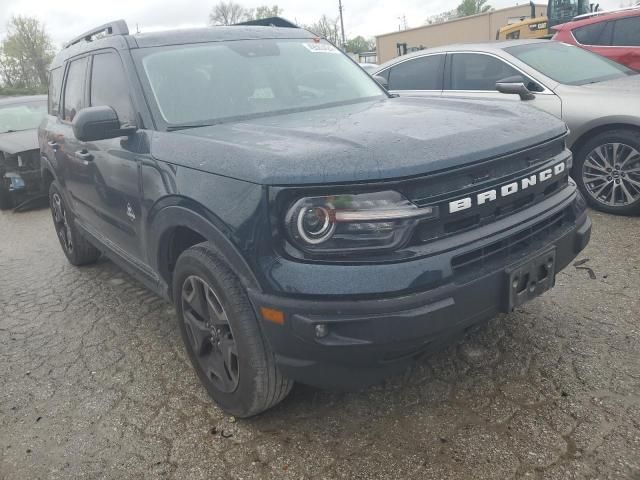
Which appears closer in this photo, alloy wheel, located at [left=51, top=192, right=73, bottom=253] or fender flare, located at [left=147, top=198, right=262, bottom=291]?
fender flare, located at [left=147, top=198, right=262, bottom=291]

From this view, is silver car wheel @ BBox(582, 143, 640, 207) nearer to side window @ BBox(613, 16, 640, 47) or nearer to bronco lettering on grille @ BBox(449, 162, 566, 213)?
bronco lettering on grille @ BBox(449, 162, 566, 213)

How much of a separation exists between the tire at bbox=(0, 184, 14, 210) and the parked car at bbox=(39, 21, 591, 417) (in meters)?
5.27

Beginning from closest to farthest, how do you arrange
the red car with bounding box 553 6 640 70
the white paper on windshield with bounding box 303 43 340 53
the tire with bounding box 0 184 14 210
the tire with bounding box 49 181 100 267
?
the white paper on windshield with bounding box 303 43 340 53
the tire with bounding box 49 181 100 267
the red car with bounding box 553 6 640 70
the tire with bounding box 0 184 14 210

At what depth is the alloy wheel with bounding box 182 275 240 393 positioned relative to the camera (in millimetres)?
2383

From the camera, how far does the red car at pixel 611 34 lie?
709 centimetres

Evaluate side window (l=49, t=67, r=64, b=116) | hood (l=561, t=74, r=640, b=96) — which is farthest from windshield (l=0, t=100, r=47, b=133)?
hood (l=561, t=74, r=640, b=96)

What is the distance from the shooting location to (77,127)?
2775 mm

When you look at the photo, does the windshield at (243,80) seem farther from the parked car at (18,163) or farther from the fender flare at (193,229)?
the parked car at (18,163)

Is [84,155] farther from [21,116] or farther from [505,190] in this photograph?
[21,116]

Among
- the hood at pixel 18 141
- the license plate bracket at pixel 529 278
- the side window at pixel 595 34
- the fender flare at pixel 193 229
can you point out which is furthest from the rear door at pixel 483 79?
the hood at pixel 18 141

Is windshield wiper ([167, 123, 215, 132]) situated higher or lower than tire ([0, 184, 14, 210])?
higher

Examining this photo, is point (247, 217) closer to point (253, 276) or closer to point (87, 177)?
point (253, 276)

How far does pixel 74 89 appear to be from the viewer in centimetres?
406

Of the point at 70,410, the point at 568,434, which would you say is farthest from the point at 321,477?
the point at 70,410
